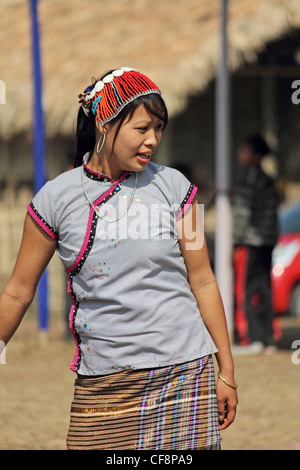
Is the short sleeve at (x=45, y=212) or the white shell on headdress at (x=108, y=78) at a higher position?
the white shell on headdress at (x=108, y=78)

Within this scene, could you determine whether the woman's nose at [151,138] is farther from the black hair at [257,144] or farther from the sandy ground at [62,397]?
the black hair at [257,144]

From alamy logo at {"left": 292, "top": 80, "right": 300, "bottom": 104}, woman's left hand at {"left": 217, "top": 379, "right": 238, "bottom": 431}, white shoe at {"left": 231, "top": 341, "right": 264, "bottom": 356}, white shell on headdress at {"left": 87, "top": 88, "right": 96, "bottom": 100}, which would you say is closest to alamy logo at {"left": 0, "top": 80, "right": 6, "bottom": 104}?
alamy logo at {"left": 292, "top": 80, "right": 300, "bottom": 104}

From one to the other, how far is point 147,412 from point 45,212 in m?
0.68

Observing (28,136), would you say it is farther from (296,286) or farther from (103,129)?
(103,129)

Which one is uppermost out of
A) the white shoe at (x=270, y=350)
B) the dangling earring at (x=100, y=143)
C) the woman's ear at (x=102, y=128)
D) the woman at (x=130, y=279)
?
the woman's ear at (x=102, y=128)

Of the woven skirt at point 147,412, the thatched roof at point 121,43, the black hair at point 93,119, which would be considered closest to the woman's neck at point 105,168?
the black hair at point 93,119

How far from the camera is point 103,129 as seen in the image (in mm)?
2992

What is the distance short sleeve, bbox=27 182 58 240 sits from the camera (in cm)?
297

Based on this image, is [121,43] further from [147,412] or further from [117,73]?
[147,412]

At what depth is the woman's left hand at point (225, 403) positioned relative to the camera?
309cm

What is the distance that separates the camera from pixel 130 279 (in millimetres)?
2885

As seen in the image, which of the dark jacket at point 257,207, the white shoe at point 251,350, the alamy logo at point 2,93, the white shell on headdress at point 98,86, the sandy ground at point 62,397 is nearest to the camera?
the white shell on headdress at point 98,86

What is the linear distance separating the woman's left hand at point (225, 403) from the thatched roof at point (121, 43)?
7.47 metres

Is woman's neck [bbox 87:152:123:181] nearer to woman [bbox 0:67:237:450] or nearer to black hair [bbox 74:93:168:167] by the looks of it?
woman [bbox 0:67:237:450]
